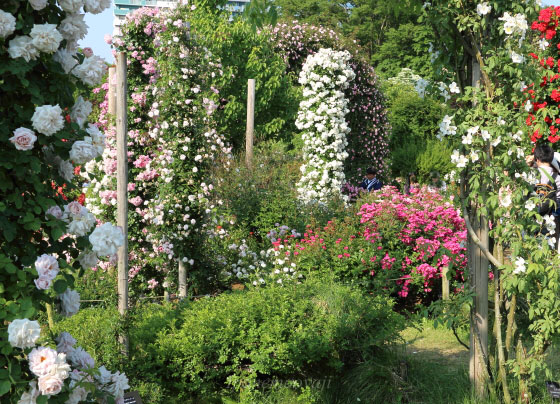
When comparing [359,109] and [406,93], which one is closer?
[359,109]

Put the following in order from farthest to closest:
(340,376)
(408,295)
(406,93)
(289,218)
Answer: (406,93) < (289,218) < (408,295) < (340,376)

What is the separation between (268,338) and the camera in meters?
3.82

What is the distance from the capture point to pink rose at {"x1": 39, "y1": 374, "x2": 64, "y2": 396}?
2010 mm

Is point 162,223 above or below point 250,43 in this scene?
below

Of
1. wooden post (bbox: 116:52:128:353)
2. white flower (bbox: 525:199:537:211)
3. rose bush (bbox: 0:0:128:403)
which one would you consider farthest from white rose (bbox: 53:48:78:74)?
white flower (bbox: 525:199:537:211)

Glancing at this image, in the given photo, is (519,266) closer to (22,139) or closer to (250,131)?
(22,139)

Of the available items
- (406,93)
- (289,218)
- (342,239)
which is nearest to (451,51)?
(342,239)

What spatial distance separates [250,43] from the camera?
1462 centimetres

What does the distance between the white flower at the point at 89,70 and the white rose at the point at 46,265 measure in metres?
0.70

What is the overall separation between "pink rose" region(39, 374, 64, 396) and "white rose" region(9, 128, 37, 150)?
784 mm

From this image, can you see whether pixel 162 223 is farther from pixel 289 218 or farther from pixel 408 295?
pixel 408 295

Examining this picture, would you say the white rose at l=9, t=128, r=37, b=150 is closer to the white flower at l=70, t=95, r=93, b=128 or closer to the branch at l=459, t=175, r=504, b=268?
the white flower at l=70, t=95, r=93, b=128

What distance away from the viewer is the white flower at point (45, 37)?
6.95 ft

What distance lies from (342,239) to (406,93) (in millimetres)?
17695
